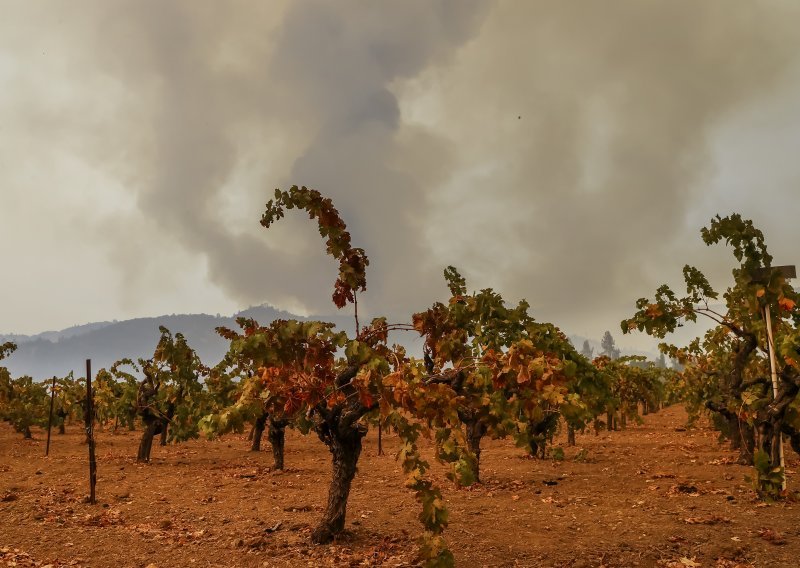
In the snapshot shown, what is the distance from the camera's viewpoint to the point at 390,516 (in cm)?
1083

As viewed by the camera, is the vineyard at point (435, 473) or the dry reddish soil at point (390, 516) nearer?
the vineyard at point (435, 473)

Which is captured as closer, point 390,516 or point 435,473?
point 390,516

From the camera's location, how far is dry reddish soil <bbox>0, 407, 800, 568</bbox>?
803 centimetres

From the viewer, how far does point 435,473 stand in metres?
17.4

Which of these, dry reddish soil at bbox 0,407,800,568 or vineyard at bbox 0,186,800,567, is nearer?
vineyard at bbox 0,186,800,567

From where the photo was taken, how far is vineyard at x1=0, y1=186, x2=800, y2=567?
6574 millimetres

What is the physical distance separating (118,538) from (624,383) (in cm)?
3444

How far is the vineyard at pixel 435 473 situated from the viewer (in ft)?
21.6

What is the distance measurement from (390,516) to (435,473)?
6.90 meters

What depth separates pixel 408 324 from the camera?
785 cm

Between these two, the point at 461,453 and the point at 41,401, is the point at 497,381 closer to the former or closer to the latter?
the point at 461,453

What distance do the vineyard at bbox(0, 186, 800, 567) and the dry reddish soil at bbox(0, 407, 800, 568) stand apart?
0.20 feet

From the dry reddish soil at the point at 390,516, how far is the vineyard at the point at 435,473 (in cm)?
6

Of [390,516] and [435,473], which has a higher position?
[390,516]
